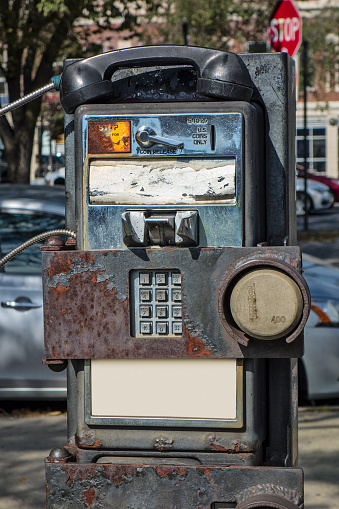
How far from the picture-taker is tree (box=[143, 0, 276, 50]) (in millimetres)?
18859

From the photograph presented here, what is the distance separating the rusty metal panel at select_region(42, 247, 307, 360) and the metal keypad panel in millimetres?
19

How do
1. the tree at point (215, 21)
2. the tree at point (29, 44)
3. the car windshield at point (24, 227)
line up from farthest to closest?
the tree at point (215, 21)
the tree at point (29, 44)
the car windshield at point (24, 227)

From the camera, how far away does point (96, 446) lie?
6.06ft

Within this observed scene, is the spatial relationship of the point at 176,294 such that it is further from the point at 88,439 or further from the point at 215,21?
the point at 215,21

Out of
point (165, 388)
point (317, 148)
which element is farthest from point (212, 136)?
point (317, 148)

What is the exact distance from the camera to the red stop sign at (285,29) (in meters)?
5.86

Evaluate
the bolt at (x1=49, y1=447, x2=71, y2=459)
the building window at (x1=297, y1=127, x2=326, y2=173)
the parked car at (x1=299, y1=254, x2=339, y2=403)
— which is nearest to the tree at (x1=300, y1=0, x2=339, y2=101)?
the building window at (x1=297, y1=127, x2=326, y2=173)

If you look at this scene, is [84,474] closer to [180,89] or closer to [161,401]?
[161,401]

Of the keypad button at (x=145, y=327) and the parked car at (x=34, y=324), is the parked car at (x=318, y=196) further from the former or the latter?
the keypad button at (x=145, y=327)

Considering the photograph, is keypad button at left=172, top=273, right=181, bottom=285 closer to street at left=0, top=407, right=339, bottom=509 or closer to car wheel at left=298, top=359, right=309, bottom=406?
street at left=0, top=407, right=339, bottom=509

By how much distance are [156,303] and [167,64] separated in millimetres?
601

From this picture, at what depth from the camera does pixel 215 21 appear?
63.9 ft

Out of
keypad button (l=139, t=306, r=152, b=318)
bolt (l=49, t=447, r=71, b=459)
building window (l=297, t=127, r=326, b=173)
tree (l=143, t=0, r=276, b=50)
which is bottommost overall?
bolt (l=49, t=447, r=71, b=459)

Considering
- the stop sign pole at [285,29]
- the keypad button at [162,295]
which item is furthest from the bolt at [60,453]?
the stop sign pole at [285,29]
